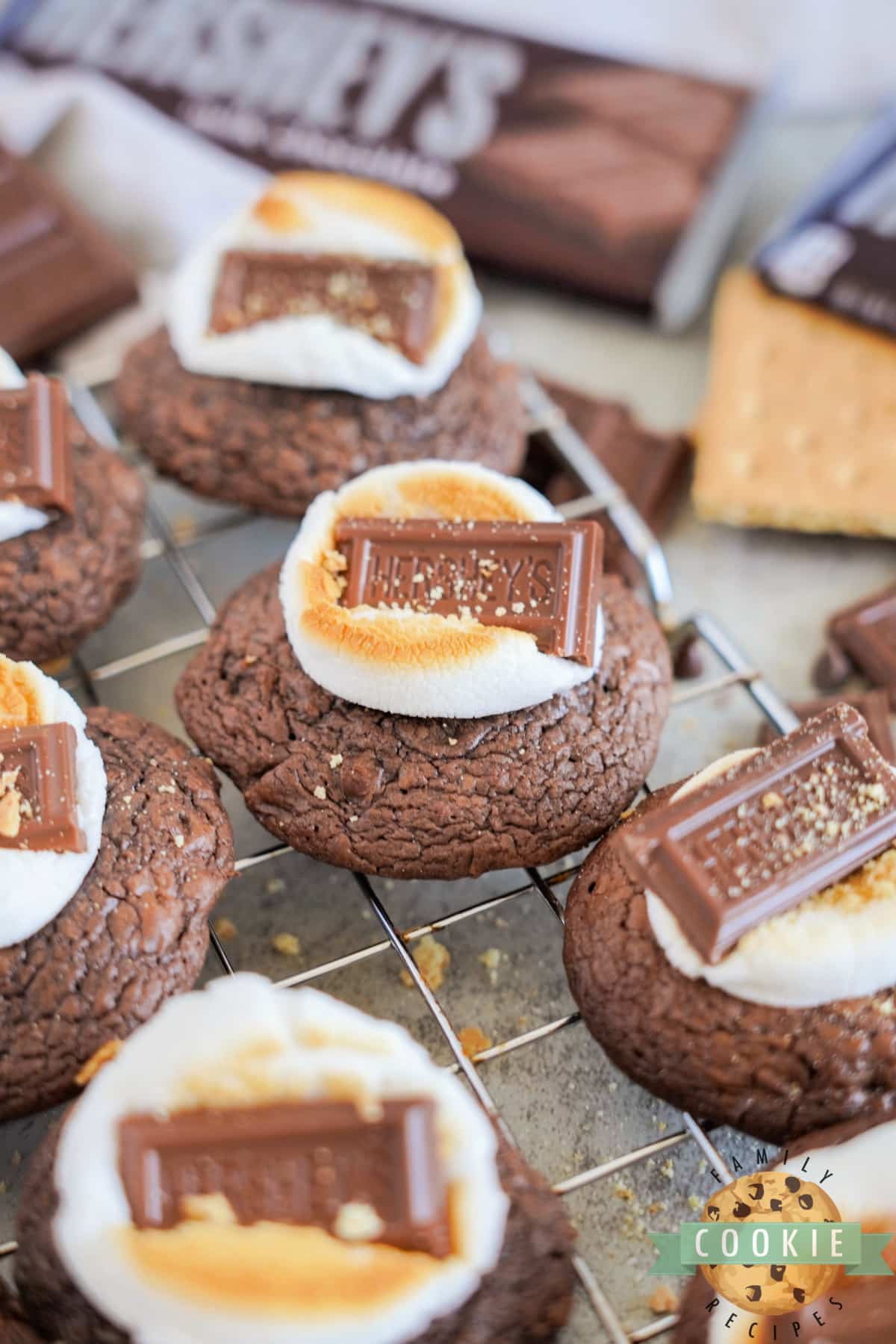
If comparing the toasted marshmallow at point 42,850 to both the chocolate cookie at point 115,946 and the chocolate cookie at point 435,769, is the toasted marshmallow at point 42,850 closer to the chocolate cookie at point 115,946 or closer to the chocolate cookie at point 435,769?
the chocolate cookie at point 115,946

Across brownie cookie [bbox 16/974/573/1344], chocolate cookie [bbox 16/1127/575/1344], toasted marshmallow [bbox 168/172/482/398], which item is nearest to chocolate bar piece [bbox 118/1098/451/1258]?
brownie cookie [bbox 16/974/573/1344]

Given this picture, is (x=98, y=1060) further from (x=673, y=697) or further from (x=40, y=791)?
(x=673, y=697)

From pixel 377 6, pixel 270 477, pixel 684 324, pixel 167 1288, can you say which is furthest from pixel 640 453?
pixel 167 1288

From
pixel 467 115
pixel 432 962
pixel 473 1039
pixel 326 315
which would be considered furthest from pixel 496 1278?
pixel 467 115

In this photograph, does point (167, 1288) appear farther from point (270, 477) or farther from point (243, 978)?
point (270, 477)

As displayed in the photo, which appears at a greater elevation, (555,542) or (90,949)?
(555,542)
